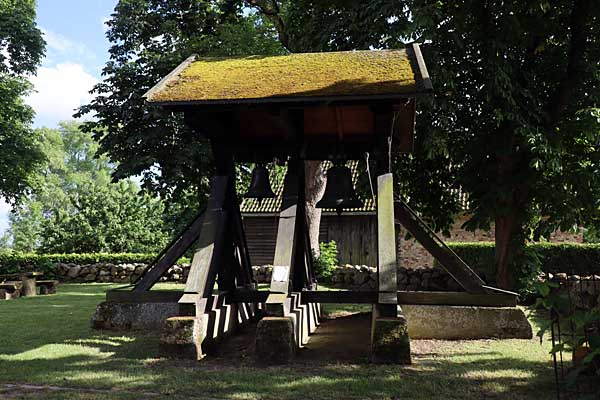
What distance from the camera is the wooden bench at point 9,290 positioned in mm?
14148

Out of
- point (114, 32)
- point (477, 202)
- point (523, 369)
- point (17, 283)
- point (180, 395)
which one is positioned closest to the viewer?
point (180, 395)

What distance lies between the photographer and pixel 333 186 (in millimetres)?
7430

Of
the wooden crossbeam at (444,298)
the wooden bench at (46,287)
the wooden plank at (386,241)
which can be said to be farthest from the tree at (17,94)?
the wooden plank at (386,241)

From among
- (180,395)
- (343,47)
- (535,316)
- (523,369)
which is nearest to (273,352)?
(180,395)

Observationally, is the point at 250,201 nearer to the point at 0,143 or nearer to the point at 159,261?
the point at 0,143

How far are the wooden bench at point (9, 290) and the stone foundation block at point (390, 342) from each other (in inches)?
467

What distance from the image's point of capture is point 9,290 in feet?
47.2

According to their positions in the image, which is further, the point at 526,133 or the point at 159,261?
the point at 526,133

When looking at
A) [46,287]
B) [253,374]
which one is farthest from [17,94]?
[253,374]

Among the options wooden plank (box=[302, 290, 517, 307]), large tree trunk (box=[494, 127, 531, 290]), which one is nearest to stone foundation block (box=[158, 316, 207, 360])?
wooden plank (box=[302, 290, 517, 307])

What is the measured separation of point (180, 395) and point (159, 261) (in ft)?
11.2

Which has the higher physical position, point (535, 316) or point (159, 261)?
point (159, 261)

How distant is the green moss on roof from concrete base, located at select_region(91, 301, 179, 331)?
3196 millimetres

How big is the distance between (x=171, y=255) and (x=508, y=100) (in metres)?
6.54
